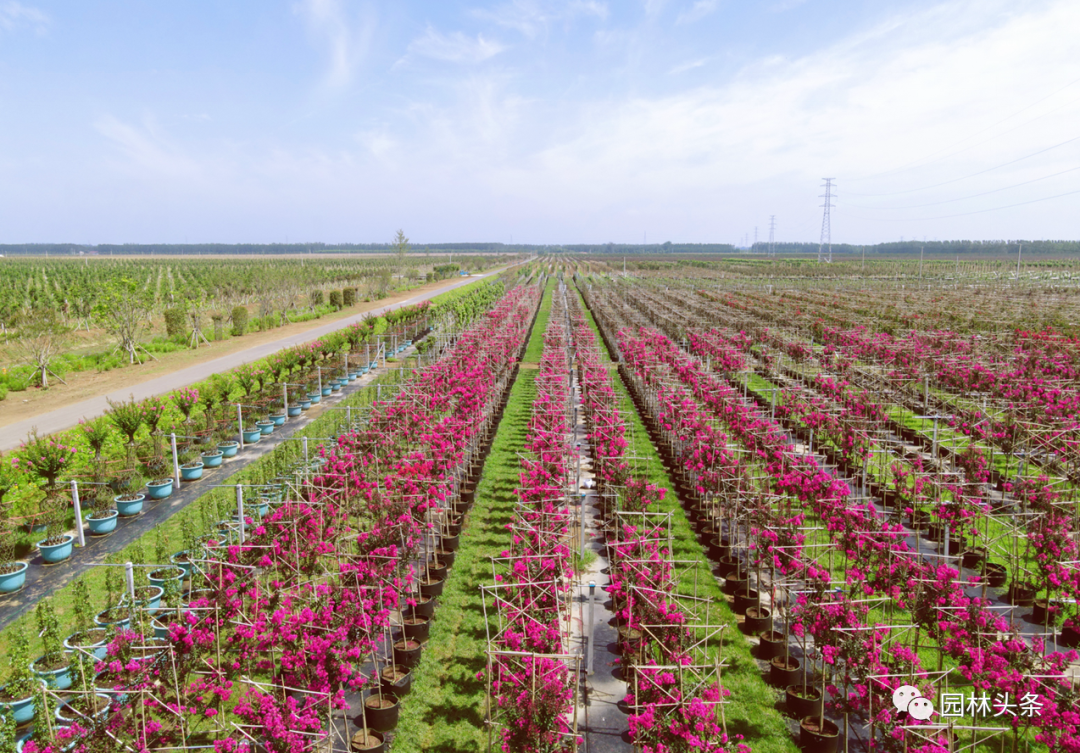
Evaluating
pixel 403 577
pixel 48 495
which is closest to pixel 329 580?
pixel 403 577

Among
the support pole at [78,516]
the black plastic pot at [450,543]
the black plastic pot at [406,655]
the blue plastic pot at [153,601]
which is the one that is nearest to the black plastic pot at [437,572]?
the black plastic pot at [450,543]

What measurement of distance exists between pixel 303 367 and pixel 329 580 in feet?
60.0

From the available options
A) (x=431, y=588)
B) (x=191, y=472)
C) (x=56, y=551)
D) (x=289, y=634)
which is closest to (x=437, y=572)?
(x=431, y=588)

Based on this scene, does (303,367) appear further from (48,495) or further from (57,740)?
(57,740)

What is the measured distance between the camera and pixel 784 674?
317 inches

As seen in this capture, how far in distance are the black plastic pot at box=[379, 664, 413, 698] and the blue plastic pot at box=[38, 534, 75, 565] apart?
741cm

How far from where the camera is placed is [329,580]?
8453 mm

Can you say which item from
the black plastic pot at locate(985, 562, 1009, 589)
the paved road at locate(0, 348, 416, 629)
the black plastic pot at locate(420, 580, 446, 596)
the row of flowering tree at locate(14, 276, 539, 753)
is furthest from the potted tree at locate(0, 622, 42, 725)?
the black plastic pot at locate(985, 562, 1009, 589)

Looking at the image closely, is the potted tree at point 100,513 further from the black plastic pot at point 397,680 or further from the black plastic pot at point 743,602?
the black plastic pot at point 743,602

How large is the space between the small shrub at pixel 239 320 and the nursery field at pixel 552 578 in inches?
713

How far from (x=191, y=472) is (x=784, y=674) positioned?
14.4 meters

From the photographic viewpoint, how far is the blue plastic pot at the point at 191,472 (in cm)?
1509

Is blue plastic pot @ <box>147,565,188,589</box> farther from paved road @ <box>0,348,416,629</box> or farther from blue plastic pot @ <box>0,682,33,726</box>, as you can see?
blue plastic pot @ <box>0,682,33,726</box>

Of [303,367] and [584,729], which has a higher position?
[303,367]
